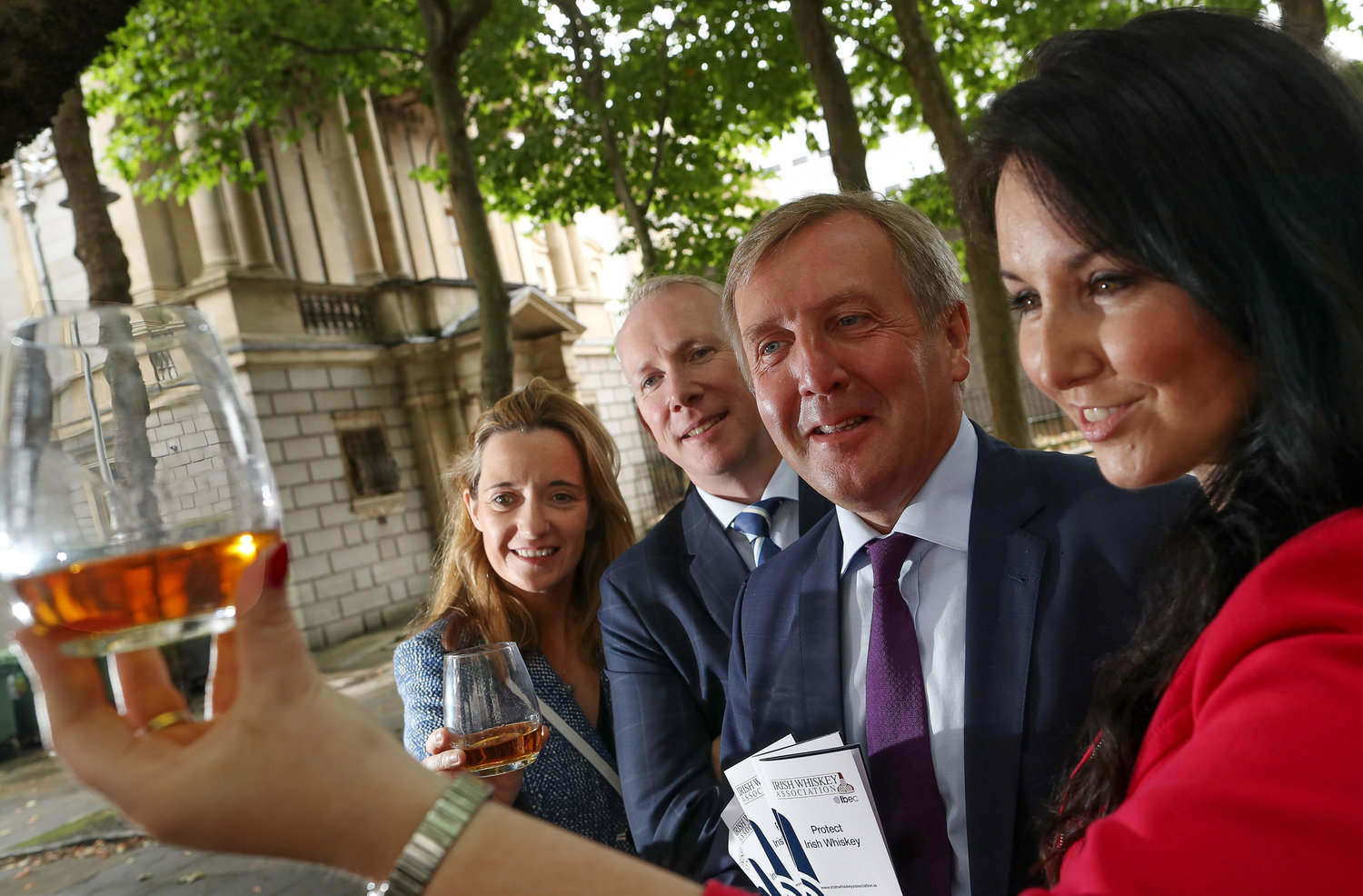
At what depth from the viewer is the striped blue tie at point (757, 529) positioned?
10.1ft

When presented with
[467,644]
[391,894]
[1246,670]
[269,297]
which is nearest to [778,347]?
[467,644]

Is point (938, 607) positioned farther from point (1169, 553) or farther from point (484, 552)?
point (484, 552)

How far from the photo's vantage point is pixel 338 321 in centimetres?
2078

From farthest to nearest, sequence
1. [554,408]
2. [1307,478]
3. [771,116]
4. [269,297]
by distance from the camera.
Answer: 1. [269,297]
2. [771,116]
3. [554,408]
4. [1307,478]

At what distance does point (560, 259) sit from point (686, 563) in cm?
2776

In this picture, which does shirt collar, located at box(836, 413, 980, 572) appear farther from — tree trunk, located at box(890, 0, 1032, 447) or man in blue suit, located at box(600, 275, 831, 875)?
tree trunk, located at box(890, 0, 1032, 447)

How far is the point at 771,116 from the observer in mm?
15656

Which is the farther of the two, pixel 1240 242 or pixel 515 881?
pixel 1240 242

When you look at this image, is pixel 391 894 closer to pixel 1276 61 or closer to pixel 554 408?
pixel 1276 61

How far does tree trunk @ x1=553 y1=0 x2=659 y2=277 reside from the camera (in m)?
14.0

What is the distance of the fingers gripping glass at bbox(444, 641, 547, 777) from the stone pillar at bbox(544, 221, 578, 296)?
92.6ft

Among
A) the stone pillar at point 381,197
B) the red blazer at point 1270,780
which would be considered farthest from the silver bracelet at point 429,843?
the stone pillar at point 381,197

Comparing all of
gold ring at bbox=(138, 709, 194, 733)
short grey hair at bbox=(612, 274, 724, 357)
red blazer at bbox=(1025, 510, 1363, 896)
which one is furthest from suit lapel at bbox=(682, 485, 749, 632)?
gold ring at bbox=(138, 709, 194, 733)

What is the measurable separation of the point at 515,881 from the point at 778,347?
1.80 meters
